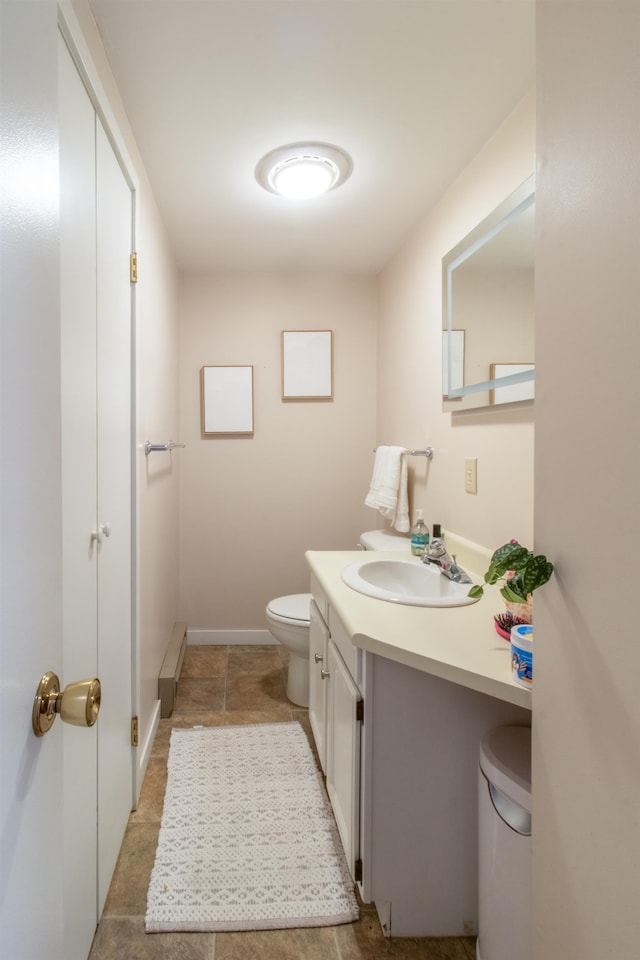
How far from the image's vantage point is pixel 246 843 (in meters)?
1.43

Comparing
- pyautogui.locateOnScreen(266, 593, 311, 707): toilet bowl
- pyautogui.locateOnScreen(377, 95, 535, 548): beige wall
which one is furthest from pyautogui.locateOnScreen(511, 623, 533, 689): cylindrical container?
pyautogui.locateOnScreen(266, 593, 311, 707): toilet bowl

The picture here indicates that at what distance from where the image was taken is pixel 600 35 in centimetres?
62

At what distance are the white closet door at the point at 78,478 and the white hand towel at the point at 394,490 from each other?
1407 millimetres

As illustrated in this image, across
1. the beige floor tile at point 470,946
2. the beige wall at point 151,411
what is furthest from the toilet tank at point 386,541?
the beige floor tile at point 470,946

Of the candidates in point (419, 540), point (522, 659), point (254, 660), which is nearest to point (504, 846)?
point (522, 659)

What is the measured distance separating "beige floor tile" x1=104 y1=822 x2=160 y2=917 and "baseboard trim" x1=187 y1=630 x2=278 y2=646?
135 cm

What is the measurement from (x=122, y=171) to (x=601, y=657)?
5.73 ft

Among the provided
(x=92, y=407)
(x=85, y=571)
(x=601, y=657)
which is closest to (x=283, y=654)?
(x=85, y=571)

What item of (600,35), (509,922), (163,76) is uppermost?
(163,76)

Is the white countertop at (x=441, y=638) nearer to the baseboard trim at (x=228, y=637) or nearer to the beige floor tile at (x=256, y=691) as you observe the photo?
the beige floor tile at (x=256, y=691)

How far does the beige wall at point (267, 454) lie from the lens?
2.77 m

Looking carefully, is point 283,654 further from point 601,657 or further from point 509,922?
point 601,657

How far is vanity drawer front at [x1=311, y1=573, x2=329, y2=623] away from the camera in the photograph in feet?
5.16

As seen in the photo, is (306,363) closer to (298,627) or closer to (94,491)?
(298,627)
